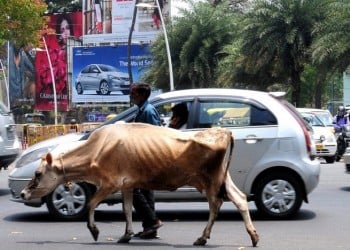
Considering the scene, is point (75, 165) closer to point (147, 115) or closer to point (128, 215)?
point (128, 215)

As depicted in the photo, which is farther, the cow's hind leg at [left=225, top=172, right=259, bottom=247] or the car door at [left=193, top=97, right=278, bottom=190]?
the car door at [left=193, top=97, right=278, bottom=190]

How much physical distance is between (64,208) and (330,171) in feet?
34.0

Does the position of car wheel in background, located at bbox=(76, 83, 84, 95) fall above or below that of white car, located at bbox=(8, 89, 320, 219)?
above

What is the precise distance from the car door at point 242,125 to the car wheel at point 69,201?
5.94 ft

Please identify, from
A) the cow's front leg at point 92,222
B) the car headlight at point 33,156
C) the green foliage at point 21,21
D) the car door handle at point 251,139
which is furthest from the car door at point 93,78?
the cow's front leg at point 92,222

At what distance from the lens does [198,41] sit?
39750 millimetres

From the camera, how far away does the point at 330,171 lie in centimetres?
1981

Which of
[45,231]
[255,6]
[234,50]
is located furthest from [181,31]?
[45,231]

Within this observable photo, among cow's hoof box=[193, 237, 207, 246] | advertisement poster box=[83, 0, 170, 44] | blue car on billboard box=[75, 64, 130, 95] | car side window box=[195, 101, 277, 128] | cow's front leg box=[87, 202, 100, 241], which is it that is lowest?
cow's hoof box=[193, 237, 207, 246]

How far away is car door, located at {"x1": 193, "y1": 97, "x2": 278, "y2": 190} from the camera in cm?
1095

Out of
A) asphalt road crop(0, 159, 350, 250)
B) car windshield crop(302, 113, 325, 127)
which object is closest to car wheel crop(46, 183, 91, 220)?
asphalt road crop(0, 159, 350, 250)

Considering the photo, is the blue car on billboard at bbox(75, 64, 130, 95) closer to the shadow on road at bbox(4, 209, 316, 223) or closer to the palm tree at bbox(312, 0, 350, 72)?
the palm tree at bbox(312, 0, 350, 72)

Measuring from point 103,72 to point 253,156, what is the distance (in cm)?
4643

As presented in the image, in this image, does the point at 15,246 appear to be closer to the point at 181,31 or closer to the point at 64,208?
the point at 64,208
